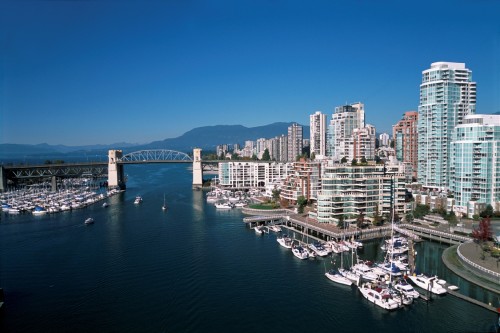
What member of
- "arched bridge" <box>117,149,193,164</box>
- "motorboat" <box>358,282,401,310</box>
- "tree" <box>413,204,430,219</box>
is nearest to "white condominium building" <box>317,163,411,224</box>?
"tree" <box>413,204,430,219</box>

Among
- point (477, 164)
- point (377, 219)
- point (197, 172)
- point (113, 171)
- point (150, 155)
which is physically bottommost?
point (377, 219)

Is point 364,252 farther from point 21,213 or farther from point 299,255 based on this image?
point 21,213

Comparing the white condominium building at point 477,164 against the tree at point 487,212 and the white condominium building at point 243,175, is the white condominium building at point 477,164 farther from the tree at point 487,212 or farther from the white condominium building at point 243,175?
the white condominium building at point 243,175

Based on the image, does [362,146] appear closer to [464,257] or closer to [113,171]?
[464,257]

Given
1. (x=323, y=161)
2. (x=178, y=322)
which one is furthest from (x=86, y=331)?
(x=323, y=161)

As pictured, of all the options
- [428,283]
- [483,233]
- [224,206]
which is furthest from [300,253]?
[224,206]

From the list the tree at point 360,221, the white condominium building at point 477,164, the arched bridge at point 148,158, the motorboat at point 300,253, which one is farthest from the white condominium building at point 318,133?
the motorboat at point 300,253

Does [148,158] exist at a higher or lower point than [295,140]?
lower

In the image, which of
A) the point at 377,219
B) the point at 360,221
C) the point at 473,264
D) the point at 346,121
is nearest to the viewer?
the point at 473,264
